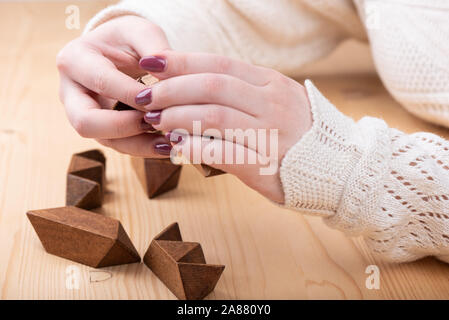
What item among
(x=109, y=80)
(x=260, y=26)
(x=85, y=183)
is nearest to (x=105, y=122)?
(x=109, y=80)

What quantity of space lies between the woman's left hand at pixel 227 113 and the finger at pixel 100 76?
1.2 inches

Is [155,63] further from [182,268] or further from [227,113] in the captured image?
[182,268]

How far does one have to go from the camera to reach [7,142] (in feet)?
2.90

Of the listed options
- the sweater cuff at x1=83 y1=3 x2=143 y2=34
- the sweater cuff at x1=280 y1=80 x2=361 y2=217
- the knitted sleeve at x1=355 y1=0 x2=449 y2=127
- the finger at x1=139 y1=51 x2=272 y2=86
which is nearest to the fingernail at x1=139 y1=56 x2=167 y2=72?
the finger at x1=139 y1=51 x2=272 y2=86

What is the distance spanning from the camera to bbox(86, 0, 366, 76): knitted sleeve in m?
0.84

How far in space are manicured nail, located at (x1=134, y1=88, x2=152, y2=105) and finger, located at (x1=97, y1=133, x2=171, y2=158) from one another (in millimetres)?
66

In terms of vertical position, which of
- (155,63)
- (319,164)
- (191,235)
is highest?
(155,63)

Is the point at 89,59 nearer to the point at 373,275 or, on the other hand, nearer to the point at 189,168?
the point at 189,168

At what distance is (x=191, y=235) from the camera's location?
69 centimetres

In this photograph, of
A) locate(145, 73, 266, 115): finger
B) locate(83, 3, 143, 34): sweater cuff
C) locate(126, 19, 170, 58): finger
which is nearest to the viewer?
locate(145, 73, 266, 115): finger

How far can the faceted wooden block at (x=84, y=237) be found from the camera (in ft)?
1.99

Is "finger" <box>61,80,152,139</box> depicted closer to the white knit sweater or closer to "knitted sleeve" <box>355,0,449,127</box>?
the white knit sweater

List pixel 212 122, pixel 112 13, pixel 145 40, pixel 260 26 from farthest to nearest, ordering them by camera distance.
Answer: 1. pixel 260 26
2. pixel 112 13
3. pixel 145 40
4. pixel 212 122
